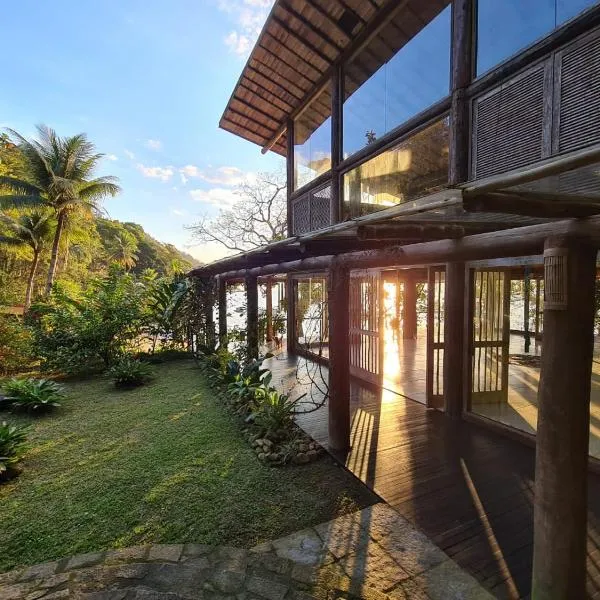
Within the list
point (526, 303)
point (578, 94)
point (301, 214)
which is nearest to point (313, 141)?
point (301, 214)

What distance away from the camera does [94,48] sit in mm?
8102

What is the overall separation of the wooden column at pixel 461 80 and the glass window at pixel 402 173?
29 centimetres

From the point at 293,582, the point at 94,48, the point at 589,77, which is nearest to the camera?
the point at 293,582

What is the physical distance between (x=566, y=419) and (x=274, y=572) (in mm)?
2248

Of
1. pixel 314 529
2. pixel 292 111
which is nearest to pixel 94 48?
pixel 292 111

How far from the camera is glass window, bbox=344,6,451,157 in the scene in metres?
5.02

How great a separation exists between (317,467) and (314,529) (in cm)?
109

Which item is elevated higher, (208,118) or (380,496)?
(208,118)

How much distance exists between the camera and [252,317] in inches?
311

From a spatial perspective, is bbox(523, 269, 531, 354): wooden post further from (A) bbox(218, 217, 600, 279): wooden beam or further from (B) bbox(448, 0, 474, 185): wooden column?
(A) bbox(218, 217, 600, 279): wooden beam

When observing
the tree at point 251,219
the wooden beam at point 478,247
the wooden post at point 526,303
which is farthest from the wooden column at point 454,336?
the tree at point 251,219

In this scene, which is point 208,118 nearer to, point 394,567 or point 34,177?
point 34,177

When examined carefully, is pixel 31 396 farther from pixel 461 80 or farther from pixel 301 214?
pixel 461 80

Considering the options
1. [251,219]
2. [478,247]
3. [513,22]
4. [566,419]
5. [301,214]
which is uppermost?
[251,219]
